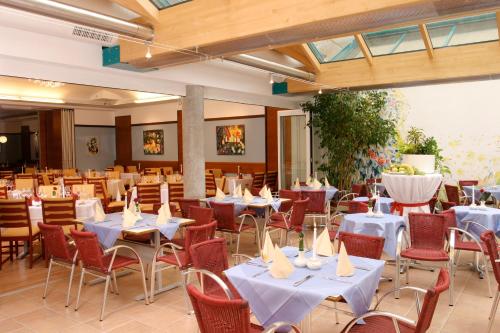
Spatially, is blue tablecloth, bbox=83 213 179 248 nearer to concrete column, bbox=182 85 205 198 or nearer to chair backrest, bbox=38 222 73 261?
chair backrest, bbox=38 222 73 261

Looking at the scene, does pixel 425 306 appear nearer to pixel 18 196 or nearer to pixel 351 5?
pixel 351 5

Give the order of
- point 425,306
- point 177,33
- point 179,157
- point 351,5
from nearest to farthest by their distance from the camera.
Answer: point 425,306
point 351,5
point 177,33
point 179,157

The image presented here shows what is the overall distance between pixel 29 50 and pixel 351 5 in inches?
162

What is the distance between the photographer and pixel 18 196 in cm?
791

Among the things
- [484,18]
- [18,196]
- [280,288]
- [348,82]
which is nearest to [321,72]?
[348,82]

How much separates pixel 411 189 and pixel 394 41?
369cm

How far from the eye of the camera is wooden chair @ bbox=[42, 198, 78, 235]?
20.3ft

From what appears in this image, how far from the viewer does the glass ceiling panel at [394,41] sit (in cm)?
790

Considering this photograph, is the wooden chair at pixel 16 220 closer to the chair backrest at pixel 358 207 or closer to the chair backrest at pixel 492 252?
the chair backrest at pixel 358 207

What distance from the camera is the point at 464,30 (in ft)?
24.8

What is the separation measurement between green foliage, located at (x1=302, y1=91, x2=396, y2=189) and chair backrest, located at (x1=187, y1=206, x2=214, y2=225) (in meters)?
5.48

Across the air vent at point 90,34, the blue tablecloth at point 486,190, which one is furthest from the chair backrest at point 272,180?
the air vent at point 90,34

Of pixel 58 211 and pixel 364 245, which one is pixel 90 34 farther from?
pixel 364 245

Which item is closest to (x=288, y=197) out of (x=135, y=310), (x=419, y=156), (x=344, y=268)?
(x=419, y=156)
